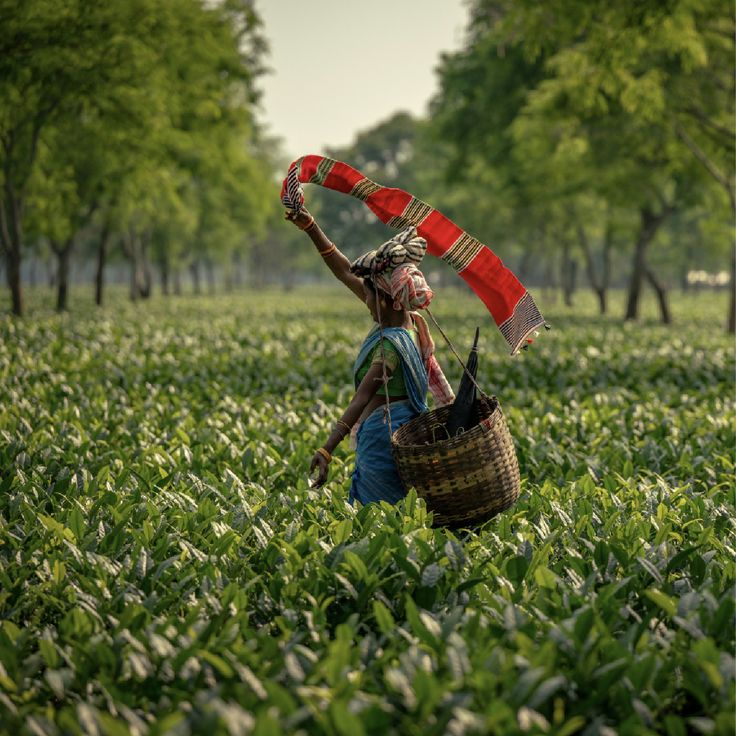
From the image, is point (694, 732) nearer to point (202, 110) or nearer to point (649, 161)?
point (649, 161)

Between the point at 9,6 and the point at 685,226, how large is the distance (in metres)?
52.2

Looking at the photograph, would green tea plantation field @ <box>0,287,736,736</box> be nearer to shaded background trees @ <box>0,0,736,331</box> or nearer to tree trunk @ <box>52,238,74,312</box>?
shaded background trees @ <box>0,0,736,331</box>

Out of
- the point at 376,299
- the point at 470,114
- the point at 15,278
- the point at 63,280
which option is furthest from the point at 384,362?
the point at 470,114

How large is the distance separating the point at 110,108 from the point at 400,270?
14842mm

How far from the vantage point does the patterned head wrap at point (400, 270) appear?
418cm

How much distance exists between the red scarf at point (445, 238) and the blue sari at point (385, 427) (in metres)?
0.59

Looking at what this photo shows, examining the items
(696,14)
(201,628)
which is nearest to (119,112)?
(696,14)

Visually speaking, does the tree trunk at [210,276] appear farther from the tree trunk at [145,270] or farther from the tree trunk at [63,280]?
the tree trunk at [63,280]

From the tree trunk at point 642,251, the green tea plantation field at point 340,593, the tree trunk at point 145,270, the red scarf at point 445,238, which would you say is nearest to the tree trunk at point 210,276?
the tree trunk at point 145,270

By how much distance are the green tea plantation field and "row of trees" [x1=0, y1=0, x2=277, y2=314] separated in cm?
828

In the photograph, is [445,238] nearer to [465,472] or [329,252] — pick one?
[329,252]

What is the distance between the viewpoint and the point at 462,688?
2420mm

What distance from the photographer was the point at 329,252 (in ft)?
14.9

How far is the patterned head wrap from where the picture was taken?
4.18 meters
